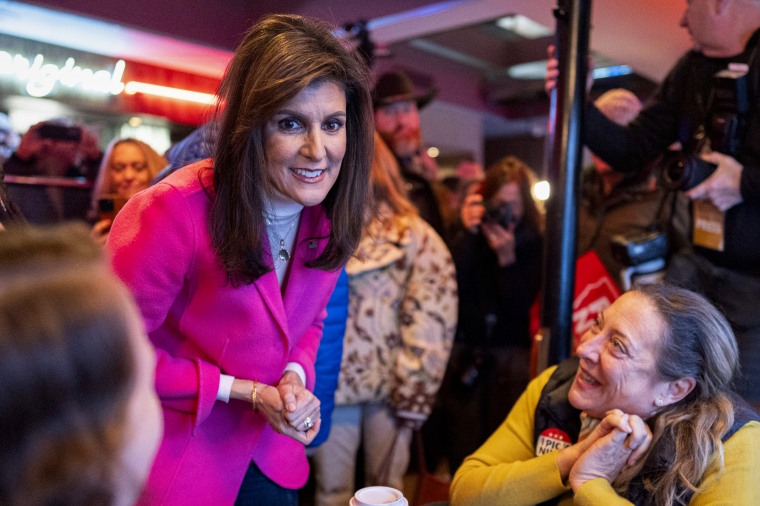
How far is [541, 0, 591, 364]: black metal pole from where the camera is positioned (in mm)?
2129

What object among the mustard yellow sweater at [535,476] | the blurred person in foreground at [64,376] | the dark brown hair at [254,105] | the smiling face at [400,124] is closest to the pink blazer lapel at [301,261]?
the dark brown hair at [254,105]

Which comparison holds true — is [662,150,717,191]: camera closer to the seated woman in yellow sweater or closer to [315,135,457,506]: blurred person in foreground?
the seated woman in yellow sweater

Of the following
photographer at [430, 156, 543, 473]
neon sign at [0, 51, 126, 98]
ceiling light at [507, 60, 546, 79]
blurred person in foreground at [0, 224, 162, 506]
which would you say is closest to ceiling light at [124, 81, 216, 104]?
neon sign at [0, 51, 126, 98]

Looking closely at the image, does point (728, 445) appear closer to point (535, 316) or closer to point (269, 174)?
point (269, 174)

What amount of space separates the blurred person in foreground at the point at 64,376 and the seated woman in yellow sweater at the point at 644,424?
3.59 feet

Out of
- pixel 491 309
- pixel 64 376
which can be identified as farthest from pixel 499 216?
pixel 64 376

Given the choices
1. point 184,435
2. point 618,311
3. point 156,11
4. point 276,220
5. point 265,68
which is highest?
point 156,11

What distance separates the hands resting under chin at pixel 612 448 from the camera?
60.2 inches

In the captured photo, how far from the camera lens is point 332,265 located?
1.61 meters

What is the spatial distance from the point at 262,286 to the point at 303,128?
0.33m

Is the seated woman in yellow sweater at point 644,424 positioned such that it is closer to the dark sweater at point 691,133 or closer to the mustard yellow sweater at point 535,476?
the mustard yellow sweater at point 535,476

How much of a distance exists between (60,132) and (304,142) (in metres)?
1.15

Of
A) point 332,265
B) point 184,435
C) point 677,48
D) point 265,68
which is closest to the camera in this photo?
point 265,68

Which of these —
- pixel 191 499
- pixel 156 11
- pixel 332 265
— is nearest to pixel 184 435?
pixel 191 499
